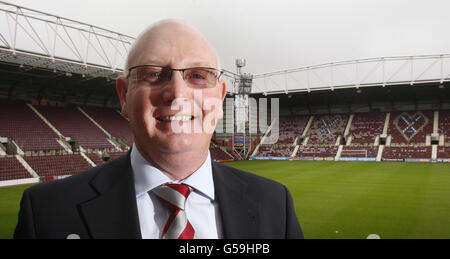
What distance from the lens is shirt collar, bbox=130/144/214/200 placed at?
1627mm

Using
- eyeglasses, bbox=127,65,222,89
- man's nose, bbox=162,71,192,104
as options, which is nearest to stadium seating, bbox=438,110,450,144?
eyeglasses, bbox=127,65,222,89

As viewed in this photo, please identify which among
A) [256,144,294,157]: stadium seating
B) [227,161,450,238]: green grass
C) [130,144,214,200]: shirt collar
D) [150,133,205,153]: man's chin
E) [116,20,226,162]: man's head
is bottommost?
[256,144,294,157]: stadium seating

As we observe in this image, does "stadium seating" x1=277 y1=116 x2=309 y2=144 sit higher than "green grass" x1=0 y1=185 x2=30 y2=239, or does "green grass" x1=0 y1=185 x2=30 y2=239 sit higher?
"stadium seating" x1=277 y1=116 x2=309 y2=144

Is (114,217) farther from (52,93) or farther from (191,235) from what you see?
(52,93)

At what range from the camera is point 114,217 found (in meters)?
1.56

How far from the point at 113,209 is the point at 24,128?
3183 cm

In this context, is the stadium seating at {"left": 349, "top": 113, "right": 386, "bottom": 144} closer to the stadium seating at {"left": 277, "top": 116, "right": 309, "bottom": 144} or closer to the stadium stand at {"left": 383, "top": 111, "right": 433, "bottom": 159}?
the stadium stand at {"left": 383, "top": 111, "right": 433, "bottom": 159}

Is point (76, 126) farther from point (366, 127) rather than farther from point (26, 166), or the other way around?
point (366, 127)

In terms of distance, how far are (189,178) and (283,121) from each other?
51679mm

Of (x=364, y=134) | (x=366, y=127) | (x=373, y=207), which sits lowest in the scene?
(x=373, y=207)

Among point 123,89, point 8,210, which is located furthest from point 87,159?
point 123,89

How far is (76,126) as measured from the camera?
31109mm

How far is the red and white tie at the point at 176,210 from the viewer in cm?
157
